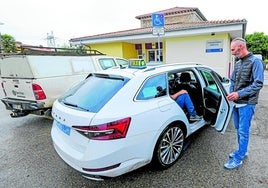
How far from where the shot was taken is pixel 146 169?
2904 millimetres

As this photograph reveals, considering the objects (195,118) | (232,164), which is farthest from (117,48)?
(232,164)

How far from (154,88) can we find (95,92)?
86 centimetres

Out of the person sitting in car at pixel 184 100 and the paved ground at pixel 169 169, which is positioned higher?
the person sitting in car at pixel 184 100

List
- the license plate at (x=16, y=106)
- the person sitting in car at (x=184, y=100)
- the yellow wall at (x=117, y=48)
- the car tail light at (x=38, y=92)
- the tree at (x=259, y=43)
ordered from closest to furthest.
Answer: the person sitting in car at (x=184, y=100), the car tail light at (x=38, y=92), the license plate at (x=16, y=106), the yellow wall at (x=117, y=48), the tree at (x=259, y=43)

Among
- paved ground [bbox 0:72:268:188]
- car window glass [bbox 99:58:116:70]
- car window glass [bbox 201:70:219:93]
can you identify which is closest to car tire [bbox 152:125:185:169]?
paved ground [bbox 0:72:268:188]

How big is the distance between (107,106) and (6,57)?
153 inches

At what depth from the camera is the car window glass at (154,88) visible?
262cm

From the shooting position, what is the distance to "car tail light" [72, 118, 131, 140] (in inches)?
83.1

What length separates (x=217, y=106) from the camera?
11.5 feet

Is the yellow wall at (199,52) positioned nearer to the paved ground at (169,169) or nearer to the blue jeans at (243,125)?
the paved ground at (169,169)

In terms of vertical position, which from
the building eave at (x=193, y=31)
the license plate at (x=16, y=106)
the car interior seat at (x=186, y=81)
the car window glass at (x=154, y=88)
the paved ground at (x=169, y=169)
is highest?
the building eave at (x=193, y=31)

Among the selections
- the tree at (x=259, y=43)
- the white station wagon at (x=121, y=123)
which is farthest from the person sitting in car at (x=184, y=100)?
the tree at (x=259, y=43)

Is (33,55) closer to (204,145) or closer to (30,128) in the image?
(30,128)

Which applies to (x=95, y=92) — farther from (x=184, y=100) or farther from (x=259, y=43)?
(x=259, y=43)
